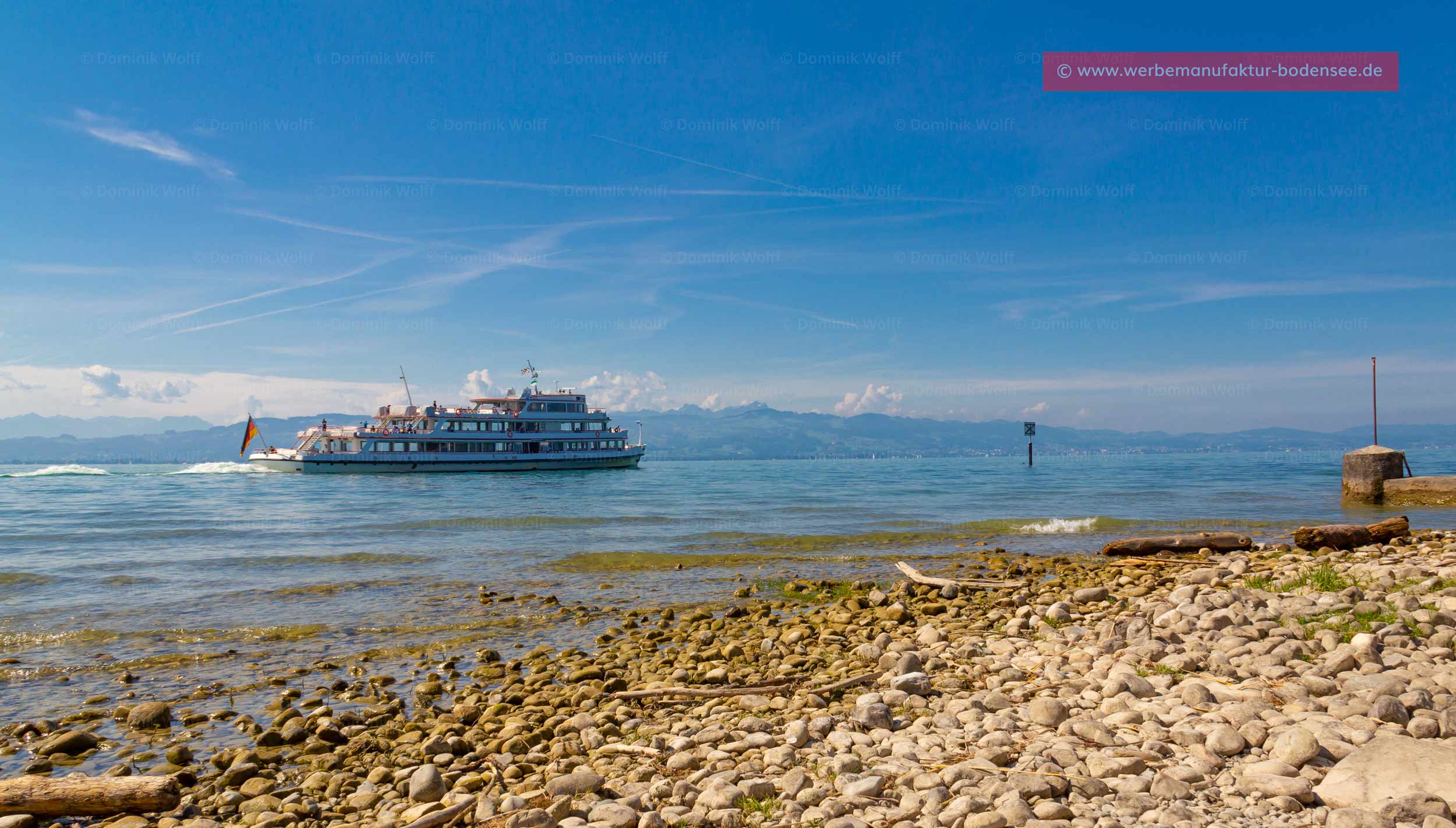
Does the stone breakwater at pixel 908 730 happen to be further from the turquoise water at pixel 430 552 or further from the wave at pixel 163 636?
the wave at pixel 163 636

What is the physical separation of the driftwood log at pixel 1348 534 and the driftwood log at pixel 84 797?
16853 millimetres

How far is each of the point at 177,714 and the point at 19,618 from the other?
22.4ft

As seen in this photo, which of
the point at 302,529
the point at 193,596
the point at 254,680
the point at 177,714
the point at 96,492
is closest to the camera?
the point at 177,714

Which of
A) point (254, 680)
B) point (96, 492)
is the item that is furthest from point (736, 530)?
point (96, 492)

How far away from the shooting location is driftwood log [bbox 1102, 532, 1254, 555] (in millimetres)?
14477

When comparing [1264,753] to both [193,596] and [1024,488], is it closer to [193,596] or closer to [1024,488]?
[193,596]

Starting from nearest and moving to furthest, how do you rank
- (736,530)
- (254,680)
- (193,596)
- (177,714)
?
1. (177,714)
2. (254,680)
3. (193,596)
4. (736,530)

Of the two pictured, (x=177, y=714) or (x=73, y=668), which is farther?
(x=73, y=668)

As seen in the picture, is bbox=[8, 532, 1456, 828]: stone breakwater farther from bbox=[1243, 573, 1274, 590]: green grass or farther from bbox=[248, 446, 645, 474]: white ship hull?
bbox=[248, 446, 645, 474]: white ship hull

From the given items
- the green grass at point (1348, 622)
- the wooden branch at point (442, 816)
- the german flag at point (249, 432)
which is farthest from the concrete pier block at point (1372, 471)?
the german flag at point (249, 432)

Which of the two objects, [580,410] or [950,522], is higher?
[580,410]

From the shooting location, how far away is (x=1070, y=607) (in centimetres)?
913

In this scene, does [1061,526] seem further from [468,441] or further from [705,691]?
[468,441]

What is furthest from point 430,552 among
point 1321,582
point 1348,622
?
point 1348,622
